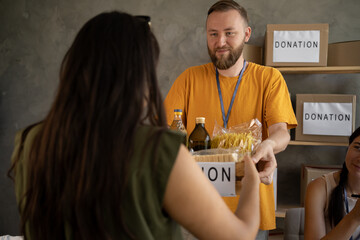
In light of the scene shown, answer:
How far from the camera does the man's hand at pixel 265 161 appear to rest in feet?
3.43

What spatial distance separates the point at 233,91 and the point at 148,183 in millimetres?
1211

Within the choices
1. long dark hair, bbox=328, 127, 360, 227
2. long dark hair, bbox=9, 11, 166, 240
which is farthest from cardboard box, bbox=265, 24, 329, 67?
long dark hair, bbox=9, 11, 166, 240

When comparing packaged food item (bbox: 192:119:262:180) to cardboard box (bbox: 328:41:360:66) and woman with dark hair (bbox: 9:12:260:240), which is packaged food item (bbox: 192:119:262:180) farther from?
cardboard box (bbox: 328:41:360:66)

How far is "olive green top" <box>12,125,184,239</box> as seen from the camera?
0.59 m

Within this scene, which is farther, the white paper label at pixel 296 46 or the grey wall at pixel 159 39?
the grey wall at pixel 159 39

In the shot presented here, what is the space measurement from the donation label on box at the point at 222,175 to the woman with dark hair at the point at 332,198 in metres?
0.85

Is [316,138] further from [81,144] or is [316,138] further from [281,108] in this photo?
[81,144]

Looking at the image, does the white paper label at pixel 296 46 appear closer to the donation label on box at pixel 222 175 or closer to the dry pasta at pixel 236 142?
the dry pasta at pixel 236 142

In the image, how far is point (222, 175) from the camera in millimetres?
938

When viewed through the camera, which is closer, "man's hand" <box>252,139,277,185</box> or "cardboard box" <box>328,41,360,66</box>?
"man's hand" <box>252,139,277,185</box>

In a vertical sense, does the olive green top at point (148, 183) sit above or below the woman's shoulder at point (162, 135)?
below

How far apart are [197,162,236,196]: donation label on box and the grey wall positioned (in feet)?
6.99

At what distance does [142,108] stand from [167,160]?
0.39 ft

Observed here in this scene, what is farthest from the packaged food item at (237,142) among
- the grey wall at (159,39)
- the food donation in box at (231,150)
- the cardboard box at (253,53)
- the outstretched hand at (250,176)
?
the grey wall at (159,39)
